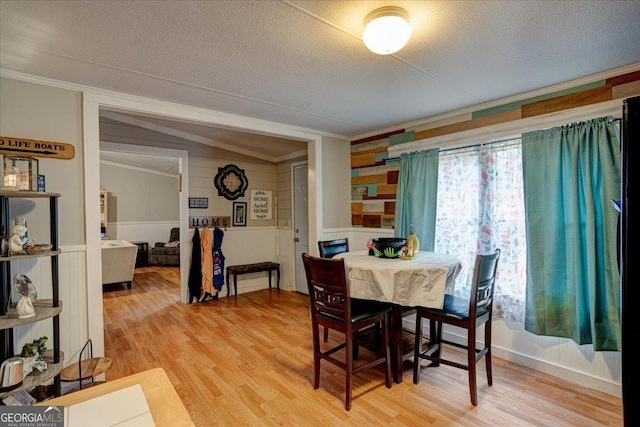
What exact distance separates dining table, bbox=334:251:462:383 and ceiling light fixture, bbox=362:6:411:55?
1.43 metres

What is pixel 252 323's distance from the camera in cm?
377

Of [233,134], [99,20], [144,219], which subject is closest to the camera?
[99,20]

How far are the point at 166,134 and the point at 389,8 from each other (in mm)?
3977

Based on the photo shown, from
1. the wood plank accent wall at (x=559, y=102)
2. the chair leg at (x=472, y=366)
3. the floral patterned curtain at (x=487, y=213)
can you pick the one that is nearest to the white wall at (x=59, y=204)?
the chair leg at (x=472, y=366)

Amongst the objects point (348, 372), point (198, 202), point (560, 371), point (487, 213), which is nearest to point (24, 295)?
point (348, 372)

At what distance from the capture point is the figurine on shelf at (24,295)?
75.7 inches

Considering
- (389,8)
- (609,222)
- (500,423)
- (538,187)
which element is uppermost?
(389,8)

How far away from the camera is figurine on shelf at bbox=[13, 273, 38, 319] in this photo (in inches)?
75.7

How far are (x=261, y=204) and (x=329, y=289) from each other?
3492 mm

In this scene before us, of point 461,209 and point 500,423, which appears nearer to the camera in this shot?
point 500,423

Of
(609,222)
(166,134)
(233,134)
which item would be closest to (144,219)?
(166,134)

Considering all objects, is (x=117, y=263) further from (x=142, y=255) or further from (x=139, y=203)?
(x=139, y=203)

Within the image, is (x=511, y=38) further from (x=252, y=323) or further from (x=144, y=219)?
(x=144, y=219)

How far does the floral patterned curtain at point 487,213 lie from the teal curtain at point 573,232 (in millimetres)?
155
